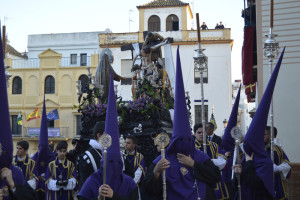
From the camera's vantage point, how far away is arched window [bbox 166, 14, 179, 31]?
117ft

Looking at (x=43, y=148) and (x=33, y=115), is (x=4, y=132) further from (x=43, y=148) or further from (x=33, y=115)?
(x=33, y=115)

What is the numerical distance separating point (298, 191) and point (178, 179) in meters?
7.34

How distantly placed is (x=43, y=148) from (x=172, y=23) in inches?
1097

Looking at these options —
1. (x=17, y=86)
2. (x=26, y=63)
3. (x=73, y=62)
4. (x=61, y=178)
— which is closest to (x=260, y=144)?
(x=61, y=178)

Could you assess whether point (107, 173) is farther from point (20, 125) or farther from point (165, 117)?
point (20, 125)

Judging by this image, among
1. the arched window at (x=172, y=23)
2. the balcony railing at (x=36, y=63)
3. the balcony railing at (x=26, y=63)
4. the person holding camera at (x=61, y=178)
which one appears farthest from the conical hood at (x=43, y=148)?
the balcony railing at (x=26, y=63)

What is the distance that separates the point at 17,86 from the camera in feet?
123

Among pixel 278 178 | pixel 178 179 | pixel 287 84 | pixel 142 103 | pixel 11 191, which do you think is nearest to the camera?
pixel 11 191

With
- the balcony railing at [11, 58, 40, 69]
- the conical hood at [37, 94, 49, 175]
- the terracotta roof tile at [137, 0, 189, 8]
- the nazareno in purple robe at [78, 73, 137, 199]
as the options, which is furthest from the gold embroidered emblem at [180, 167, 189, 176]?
the balcony railing at [11, 58, 40, 69]

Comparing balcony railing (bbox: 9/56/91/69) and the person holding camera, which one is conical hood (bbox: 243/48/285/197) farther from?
balcony railing (bbox: 9/56/91/69)

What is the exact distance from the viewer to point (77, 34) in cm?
3828

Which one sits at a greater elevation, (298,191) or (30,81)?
(30,81)

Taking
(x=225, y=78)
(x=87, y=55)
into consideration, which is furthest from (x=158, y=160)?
(x=87, y=55)

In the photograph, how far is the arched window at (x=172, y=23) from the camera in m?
35.7
